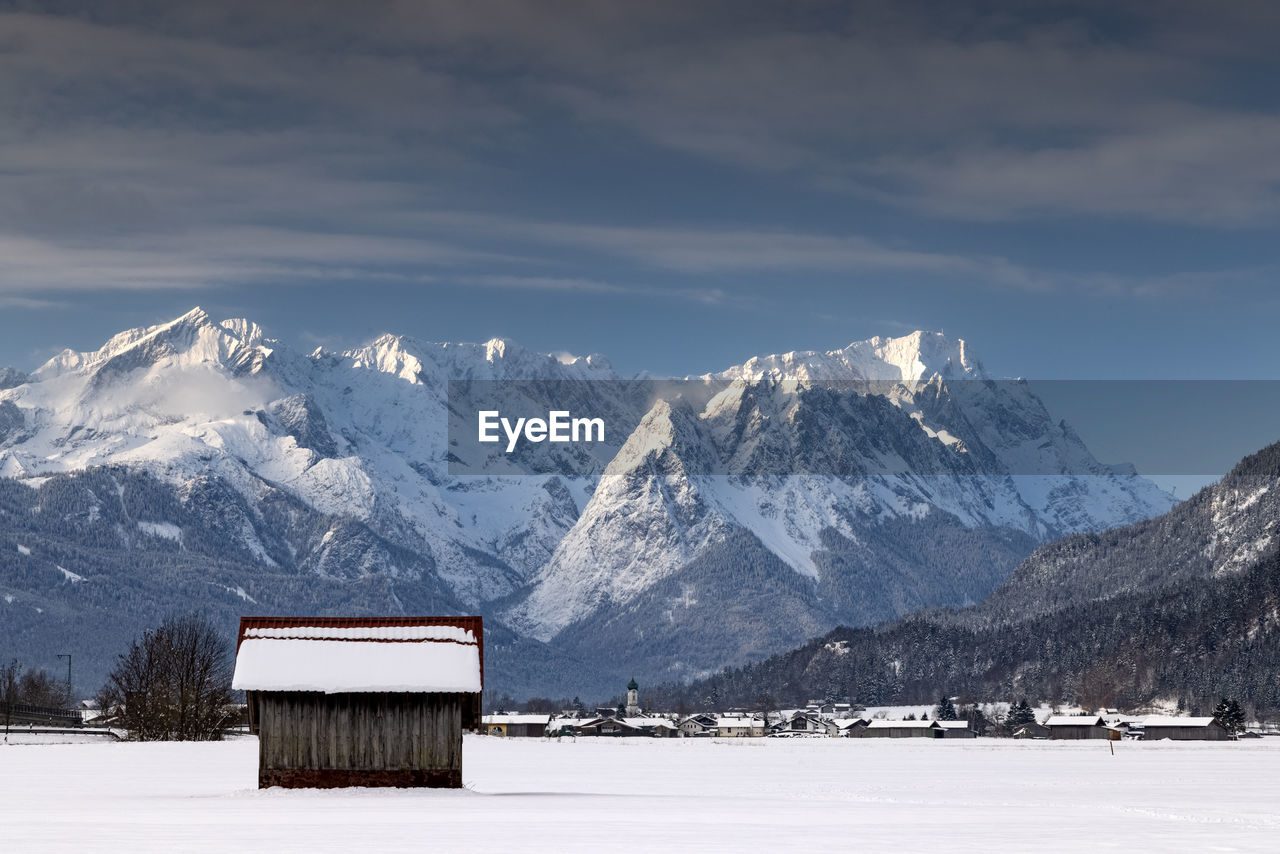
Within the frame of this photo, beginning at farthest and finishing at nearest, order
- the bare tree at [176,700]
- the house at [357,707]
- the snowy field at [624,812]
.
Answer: the bare tree at [176,700] < the house at [357,707] < the snowy field at [624,812]

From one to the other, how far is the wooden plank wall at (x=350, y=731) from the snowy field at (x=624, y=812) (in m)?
1.30

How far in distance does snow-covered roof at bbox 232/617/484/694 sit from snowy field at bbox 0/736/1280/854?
3.61 m

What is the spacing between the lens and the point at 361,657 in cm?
5853

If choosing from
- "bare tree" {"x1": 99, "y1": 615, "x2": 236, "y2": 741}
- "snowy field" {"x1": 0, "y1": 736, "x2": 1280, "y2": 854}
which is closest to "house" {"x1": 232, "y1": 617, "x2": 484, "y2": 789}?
"snowy field" {"x1": 0, "y1": 736, "x2": 1280, "y2": 854}

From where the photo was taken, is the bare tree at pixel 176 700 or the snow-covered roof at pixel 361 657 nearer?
the snow-covered roof at pixel 361 657

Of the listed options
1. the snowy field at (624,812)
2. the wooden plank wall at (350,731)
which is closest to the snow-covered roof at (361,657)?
the wooden plank wall at (350,731)

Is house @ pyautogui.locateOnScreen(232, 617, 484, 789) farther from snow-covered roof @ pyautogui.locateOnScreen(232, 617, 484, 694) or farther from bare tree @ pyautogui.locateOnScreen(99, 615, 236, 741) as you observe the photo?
bare tree @ pyautogui.locateOnScreen(99, 615, 236, 741)

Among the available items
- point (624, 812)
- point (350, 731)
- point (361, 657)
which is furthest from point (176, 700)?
point (624, 812)

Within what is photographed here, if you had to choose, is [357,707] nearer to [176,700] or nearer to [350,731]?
[350,731]

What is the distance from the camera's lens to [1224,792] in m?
80.8

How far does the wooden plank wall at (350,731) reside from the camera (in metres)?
57.7

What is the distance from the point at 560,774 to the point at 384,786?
38891mm

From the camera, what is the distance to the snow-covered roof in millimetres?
57688

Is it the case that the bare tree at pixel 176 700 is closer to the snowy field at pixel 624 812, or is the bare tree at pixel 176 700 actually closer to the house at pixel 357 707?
the snowy field at pixel 624 812
